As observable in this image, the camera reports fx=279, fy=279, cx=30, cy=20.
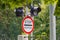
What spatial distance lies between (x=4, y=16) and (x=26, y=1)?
18.4 m

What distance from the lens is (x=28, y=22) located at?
875cm

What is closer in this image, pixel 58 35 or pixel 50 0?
pixel 50 0

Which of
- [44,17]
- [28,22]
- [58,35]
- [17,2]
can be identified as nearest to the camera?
[17,2]

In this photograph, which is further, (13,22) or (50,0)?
(13,22)

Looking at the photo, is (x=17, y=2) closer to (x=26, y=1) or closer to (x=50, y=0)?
(x=26, y=1)

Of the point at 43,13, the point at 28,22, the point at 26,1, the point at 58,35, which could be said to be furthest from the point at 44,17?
the point at 26,1

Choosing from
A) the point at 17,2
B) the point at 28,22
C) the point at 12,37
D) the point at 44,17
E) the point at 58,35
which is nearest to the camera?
the point at 17,2

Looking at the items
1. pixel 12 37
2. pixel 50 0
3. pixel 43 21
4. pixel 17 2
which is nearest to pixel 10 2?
pixel 17 2

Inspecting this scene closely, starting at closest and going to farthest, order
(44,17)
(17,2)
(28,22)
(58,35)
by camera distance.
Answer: (17,2) < (28,22) < (58,35) < (44,17)

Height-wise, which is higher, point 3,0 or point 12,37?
point 3,0

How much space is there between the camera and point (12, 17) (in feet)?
75.3

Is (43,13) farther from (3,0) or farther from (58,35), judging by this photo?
(3,0)

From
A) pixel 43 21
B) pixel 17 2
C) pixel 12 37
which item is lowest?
pixel 12 37

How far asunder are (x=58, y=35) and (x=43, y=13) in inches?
80.8
